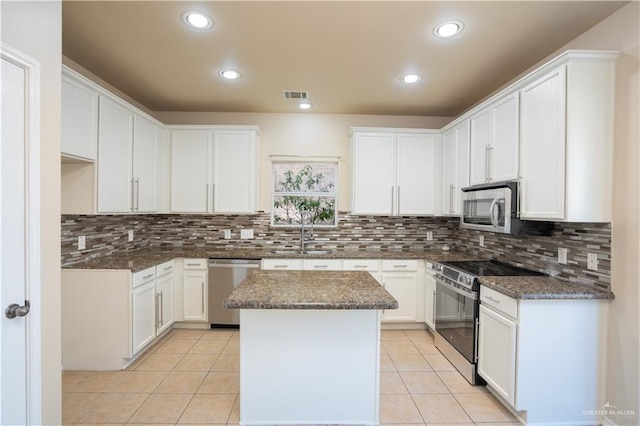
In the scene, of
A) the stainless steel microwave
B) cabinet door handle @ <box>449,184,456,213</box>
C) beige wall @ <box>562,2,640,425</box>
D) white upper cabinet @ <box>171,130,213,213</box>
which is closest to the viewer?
beige wall @ <box>562,2,640,425</box>

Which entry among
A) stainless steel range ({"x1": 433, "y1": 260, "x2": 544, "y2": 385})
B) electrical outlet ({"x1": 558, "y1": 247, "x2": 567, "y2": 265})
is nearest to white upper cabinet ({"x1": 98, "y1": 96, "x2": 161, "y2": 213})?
stainless steel range ({"x1": 433, "y1": 260, "x2": 544, "y2": 385})

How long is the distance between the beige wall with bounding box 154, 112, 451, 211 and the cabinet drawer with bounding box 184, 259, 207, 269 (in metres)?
1.03

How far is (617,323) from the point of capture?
74.0 inches

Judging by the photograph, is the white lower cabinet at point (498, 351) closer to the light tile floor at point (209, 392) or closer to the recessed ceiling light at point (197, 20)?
the light tile floor at point (209, 392)

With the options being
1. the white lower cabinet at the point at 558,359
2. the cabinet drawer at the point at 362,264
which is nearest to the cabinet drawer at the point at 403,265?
the cabinet drawer at the point at 362,264

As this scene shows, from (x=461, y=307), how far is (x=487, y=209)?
895 millimetres

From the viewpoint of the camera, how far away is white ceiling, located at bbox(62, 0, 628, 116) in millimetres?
1897

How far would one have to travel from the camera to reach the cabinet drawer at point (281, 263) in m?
3.43

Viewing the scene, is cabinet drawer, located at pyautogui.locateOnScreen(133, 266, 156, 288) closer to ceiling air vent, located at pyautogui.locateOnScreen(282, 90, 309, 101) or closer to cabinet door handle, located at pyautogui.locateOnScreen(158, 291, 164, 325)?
cabinet door handle, located at pyautogui.locateOnScreen(158, 291, 164, 325)

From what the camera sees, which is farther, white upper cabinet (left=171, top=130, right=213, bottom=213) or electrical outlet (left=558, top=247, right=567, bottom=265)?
white upper cabinet (left=171, top=130, right=213, bottom=213)

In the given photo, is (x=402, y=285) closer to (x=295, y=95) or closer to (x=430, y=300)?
(x=430, y=300)

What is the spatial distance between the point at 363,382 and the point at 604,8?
2.84 m

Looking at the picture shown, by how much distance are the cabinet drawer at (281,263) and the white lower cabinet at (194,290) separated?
2.37ft

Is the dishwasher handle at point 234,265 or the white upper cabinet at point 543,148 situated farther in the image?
the dishwasher handle at point 234,265
